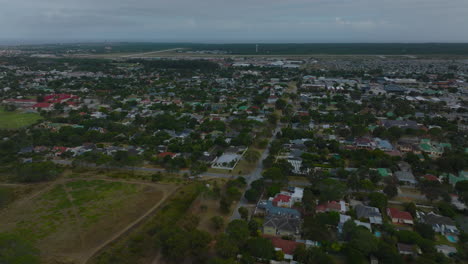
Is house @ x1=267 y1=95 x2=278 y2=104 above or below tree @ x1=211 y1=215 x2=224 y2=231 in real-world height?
above

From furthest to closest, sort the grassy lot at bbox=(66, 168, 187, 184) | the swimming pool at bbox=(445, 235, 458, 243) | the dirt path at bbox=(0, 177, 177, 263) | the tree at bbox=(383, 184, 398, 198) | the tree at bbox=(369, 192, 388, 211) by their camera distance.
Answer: the grassy lot at bbox=(66, 168, 187, 184) → the tree at bbox=(383, 184, 398, 198) → the tree at bbox=(369, 192, 388, 211) → the swimming pool at bbox=(445, 235, 458, 243) → the dirt path at bbox=(0, 177, 177, 263)

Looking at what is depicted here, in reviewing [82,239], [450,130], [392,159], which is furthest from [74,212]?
[450,130]

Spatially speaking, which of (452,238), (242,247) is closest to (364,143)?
(452,238)

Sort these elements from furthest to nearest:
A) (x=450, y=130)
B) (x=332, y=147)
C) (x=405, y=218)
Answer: (x=450, y=130) → (x=332, y=147) → (x=405, y=218)

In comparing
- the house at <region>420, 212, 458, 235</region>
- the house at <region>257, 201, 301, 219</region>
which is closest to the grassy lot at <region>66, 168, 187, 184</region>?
the house at <region>257, 201, 301, 219</region>

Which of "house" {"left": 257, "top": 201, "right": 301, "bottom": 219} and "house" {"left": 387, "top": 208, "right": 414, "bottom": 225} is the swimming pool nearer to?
"house" {"left": 387, "top": 208, "right": 414, "bottom": 225}

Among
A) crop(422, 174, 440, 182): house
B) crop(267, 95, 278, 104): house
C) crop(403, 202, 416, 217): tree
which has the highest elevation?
crop(267, 95, 278, 104): house

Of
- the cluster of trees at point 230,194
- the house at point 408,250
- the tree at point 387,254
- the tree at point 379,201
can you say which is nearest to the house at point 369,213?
the tree at point 379,201

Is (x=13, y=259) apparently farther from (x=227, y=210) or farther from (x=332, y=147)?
(x=332, y=147)
